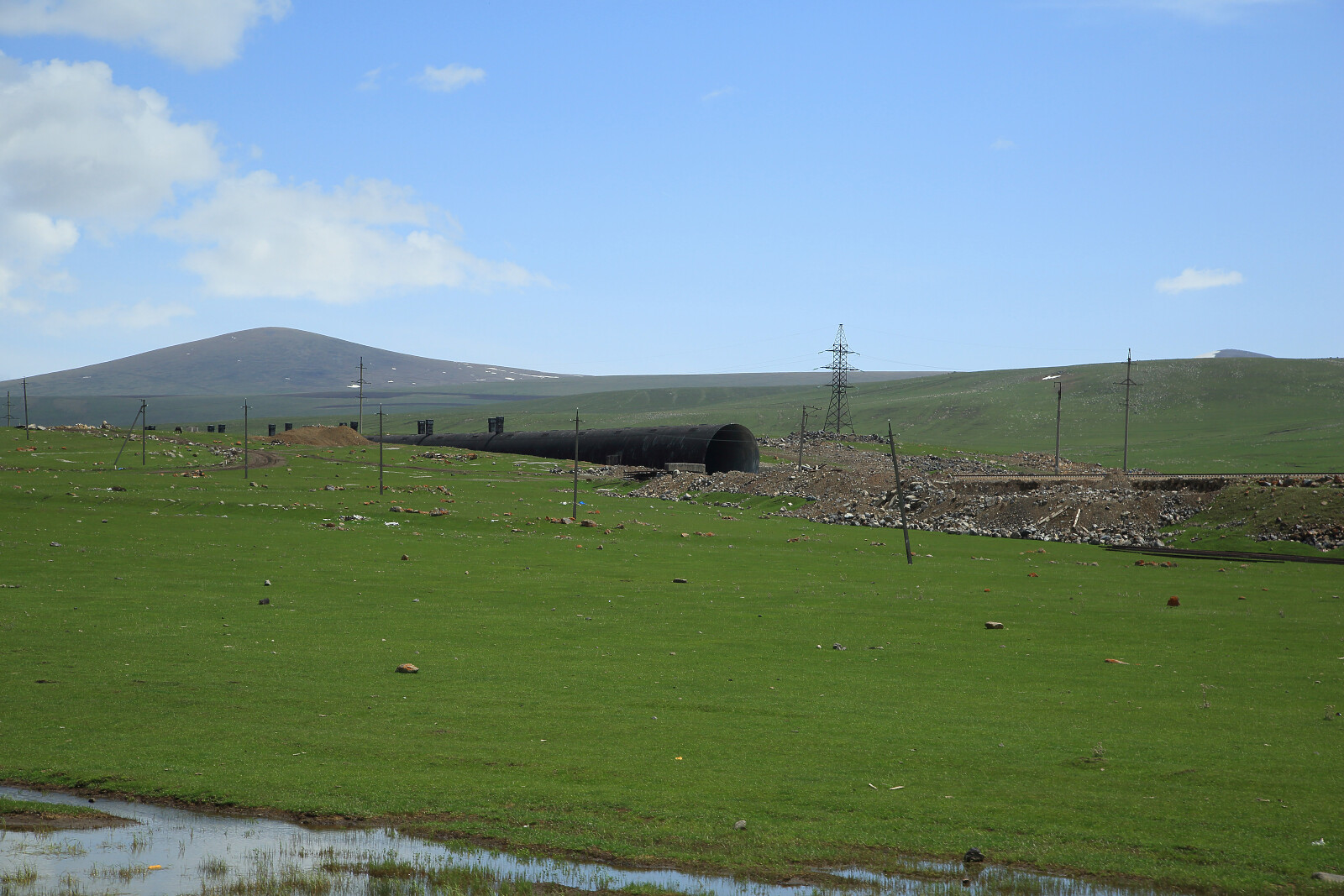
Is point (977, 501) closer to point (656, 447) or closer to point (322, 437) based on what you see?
point (656, 447)

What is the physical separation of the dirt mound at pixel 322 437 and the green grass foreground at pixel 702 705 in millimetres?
90236

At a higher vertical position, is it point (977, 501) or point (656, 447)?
point (656, 447)

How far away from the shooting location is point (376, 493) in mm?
60750

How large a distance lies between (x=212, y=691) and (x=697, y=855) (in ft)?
29.9

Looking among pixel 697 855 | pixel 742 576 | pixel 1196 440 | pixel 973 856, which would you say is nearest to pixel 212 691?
pixel 697 855

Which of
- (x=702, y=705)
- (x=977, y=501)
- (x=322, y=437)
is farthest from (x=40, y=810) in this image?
(x=322, y=437)

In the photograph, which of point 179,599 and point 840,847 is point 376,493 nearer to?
point 179,599

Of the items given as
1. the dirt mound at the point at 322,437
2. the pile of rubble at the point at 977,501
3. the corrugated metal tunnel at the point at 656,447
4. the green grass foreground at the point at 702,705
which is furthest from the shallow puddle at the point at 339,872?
the dirt mound at the point at 322,437

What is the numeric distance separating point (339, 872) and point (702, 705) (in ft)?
22.4

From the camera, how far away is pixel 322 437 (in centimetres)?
12538

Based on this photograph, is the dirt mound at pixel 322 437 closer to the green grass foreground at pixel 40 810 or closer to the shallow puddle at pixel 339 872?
the green grass foreground at pixel 40 810

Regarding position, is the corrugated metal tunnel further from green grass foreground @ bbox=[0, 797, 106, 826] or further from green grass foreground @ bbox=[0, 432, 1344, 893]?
green grass foreground @ bbox=[0, 797, 106, 826]

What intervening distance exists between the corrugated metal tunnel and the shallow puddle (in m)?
73.3

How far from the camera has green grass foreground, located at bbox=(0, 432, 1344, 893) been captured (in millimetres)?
10469
